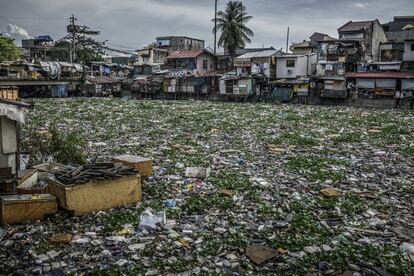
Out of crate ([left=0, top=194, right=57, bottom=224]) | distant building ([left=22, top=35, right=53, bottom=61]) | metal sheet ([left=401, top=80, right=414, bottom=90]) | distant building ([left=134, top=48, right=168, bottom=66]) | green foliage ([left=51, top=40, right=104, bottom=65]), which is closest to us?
crate ([left=0, top=194, right=57, bottom=224])

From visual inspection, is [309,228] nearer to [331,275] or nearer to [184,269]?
[331,275]

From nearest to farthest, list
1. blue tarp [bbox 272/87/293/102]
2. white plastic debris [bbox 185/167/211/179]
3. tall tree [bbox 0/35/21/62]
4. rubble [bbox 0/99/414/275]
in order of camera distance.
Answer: rubble [bbox 0/99/414/275] → white plastic debris [bbox 185/167/211/179] → blue tarp [bbox 272/87/293/102] → tall tree [bbox 0/35/21/62]

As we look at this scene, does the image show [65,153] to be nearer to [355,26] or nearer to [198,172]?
[198,172]

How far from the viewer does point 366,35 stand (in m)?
34.6

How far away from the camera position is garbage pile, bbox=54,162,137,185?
451cm

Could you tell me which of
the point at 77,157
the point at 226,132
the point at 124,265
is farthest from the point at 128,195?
the point at 226,132

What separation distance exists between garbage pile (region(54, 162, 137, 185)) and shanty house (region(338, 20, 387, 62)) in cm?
3284

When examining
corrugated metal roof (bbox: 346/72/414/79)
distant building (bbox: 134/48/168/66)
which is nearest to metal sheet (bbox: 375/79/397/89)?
corrugated metal roof (bbox: 346/72/414/79)

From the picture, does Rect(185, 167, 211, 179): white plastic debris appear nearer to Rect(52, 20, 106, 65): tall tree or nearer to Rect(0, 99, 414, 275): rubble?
Rect(0, 99, 414, 275): rubble

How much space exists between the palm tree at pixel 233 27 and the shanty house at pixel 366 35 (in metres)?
10.5

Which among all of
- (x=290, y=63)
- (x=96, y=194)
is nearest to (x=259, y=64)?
(x=290, y=63)

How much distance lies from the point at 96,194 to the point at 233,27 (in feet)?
122

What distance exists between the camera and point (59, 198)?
14.8 feet

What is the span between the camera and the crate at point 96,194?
4395 millimetres
